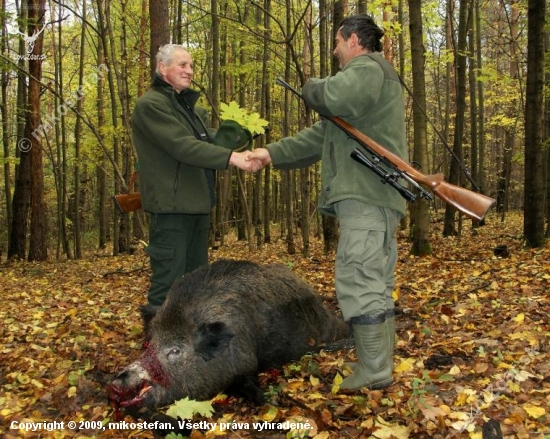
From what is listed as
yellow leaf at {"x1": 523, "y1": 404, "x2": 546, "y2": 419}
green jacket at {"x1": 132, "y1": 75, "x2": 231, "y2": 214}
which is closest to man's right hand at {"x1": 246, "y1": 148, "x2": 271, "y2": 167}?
green jacket at {"x1": 132, "y1": 75, "x2": 231, "y2": 214}

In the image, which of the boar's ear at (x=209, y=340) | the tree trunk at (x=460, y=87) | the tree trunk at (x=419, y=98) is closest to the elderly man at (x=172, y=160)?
the boar's ear at (x=209, y=340)

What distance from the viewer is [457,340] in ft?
16.5

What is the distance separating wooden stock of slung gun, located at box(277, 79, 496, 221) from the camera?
402cm

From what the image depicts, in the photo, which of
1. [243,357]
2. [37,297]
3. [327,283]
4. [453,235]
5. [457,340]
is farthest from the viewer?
[453,235]

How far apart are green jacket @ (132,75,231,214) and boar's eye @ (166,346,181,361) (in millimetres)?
1468

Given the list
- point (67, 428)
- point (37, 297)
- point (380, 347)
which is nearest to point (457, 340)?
point (380, 347)

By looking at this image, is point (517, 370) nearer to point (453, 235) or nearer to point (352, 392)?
point (352, 392)

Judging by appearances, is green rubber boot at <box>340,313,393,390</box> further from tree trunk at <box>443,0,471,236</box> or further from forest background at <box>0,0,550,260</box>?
tree trunk at <box>443,0,471,236</box>

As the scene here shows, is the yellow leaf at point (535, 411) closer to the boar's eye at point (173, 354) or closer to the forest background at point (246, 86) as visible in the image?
the forest background at point (246, 86)

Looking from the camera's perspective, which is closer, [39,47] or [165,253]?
[165,253]

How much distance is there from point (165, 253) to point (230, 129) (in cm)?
147

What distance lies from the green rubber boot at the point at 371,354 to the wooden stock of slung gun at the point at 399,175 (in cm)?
105

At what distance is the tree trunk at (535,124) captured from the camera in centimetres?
1004

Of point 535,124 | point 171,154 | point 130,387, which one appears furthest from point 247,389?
point 535,124
